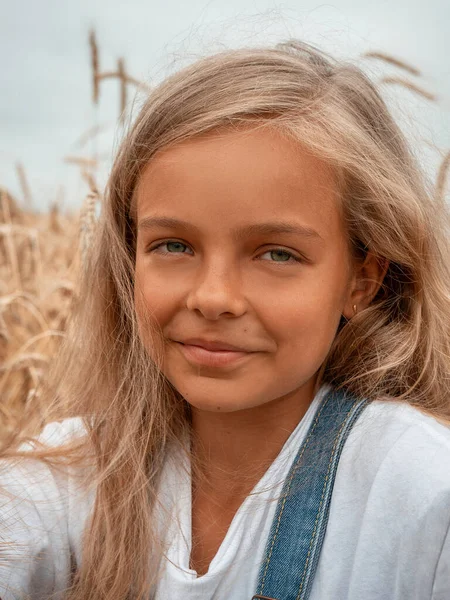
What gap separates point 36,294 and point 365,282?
1.80 meters

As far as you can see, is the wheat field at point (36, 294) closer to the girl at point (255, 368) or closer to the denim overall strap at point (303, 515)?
the girl at point (255, 368)

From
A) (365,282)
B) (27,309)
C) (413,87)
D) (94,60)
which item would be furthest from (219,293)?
(27,309)

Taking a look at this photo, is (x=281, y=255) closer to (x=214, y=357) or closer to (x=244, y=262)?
(x=244, y=262)

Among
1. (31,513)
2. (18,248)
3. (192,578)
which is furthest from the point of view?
(18,248)

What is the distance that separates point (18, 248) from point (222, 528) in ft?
6.98

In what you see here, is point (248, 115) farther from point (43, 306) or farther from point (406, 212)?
point (43, 306)

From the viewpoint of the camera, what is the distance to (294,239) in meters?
1.50

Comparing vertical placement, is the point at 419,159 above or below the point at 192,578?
above

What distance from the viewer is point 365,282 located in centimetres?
173

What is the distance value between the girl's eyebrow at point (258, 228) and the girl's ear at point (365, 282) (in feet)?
0.68

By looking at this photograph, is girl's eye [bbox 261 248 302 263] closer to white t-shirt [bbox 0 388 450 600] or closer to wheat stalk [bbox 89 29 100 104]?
white t-shirt [bbox 0 388 450 600]

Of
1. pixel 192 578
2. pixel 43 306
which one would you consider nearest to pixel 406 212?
pixel 192 578

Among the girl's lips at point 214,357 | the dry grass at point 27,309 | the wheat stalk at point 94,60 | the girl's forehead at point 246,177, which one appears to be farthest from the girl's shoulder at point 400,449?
the wheat stalk at point 94,60

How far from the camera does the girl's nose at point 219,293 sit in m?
1.44
